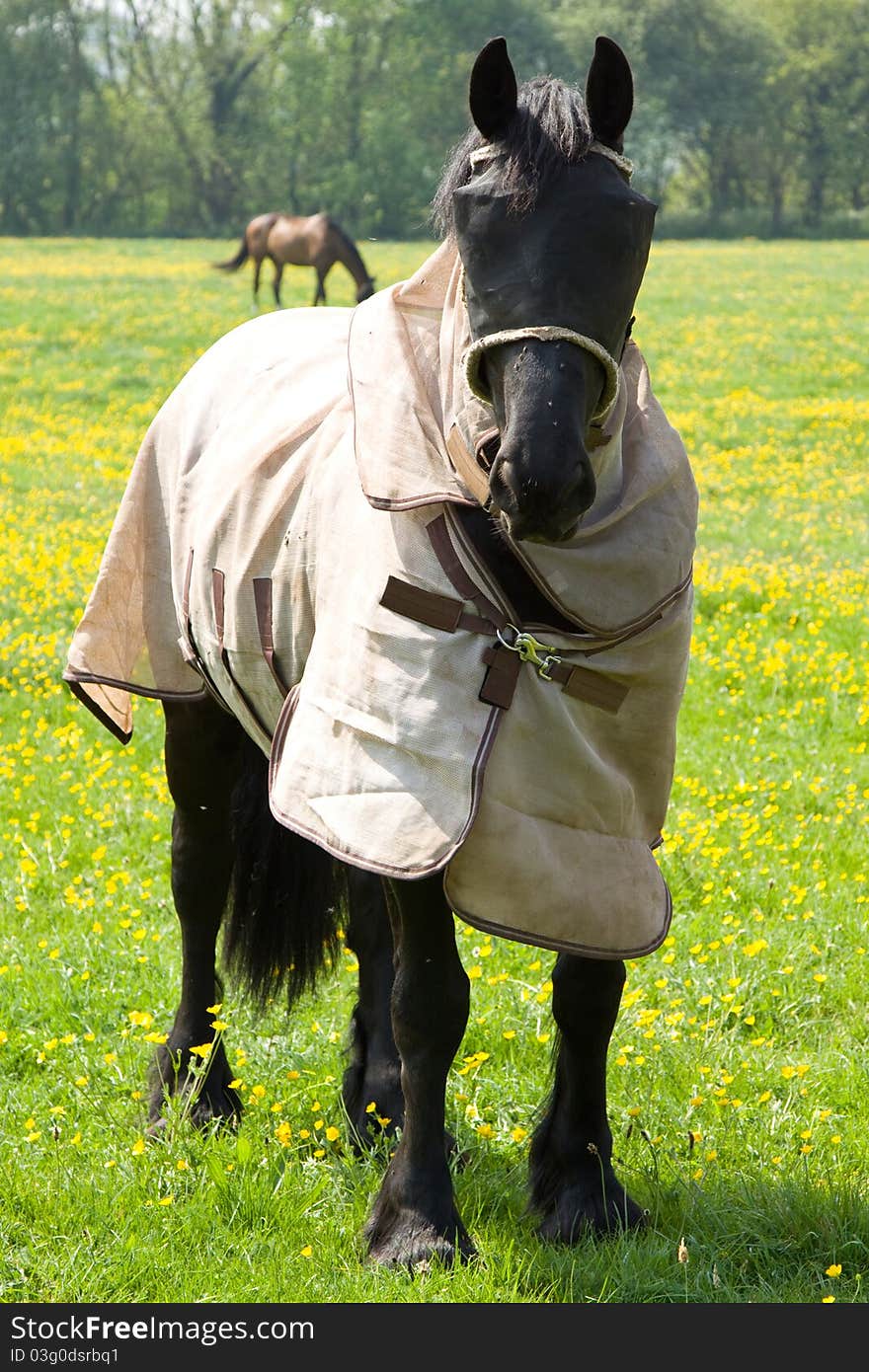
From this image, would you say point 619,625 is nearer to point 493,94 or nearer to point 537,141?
point 537,141

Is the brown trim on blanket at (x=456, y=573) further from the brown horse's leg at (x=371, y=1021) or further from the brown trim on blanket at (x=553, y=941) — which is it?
the brown horse's leg at (x=371, y=1021)

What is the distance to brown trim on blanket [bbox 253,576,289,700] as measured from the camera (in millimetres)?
3502

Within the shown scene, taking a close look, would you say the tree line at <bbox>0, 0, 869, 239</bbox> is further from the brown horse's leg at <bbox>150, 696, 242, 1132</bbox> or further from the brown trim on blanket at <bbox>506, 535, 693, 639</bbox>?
the brown trim on blanket at <bbox>506, 535, 693, 639</bbox>

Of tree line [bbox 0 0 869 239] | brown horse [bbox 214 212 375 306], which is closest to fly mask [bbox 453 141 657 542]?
brown horse [bbox 214 212 375 306]

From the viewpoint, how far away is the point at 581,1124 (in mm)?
3443

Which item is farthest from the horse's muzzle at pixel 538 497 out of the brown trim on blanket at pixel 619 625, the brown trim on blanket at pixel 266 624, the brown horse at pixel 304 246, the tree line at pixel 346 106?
the tree line at pixel 346 106

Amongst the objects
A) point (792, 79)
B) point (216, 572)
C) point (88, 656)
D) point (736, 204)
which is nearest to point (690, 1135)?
point (216, 572)

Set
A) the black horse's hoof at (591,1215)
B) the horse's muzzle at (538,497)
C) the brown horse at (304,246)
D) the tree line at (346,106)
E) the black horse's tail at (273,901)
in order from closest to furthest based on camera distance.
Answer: the horse's muzzle at (538,497), the black horse's hoof at (591,1215), the black horse's tail at (273,901), the brown horse at (304,246), the tree line at (346,106)

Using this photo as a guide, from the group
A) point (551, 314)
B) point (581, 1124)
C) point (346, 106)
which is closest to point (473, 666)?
point (551, 314)

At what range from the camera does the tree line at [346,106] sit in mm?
62688

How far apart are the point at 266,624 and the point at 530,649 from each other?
0.86 metres

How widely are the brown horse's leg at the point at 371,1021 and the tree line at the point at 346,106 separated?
5925 cm

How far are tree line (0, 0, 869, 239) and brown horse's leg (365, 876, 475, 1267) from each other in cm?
6022
